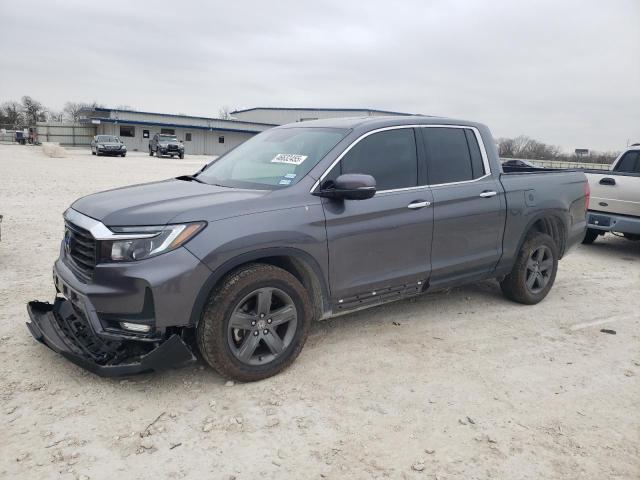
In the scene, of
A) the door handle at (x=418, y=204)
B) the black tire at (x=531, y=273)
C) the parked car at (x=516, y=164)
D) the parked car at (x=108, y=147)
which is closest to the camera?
the door handle at (x=418, y=204)

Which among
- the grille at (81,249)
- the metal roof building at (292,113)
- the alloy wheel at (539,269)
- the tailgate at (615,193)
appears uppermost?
the metal roof building at (292,113)

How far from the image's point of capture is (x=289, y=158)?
417 cm

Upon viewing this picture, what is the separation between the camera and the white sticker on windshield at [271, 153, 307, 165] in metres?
4.07

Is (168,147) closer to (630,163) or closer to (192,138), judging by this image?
(192,138)

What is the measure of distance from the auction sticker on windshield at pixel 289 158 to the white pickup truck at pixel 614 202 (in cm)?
648

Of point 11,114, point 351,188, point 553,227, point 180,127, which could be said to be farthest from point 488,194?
point 11,114

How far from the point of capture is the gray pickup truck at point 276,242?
3.24 metres

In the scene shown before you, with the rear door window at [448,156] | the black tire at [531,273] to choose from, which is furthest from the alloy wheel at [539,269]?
the rear door window at [448,156]

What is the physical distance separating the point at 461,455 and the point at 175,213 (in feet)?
7.25

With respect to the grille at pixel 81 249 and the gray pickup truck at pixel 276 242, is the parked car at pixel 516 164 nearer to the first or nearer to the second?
the gray pickup truck at pixel 276 242

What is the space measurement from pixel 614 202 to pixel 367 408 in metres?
6.97

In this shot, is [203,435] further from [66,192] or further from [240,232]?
[66,192]

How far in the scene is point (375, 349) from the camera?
424 cm

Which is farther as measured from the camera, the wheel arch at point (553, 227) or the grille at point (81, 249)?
the wheel arch at point (553, 227)
